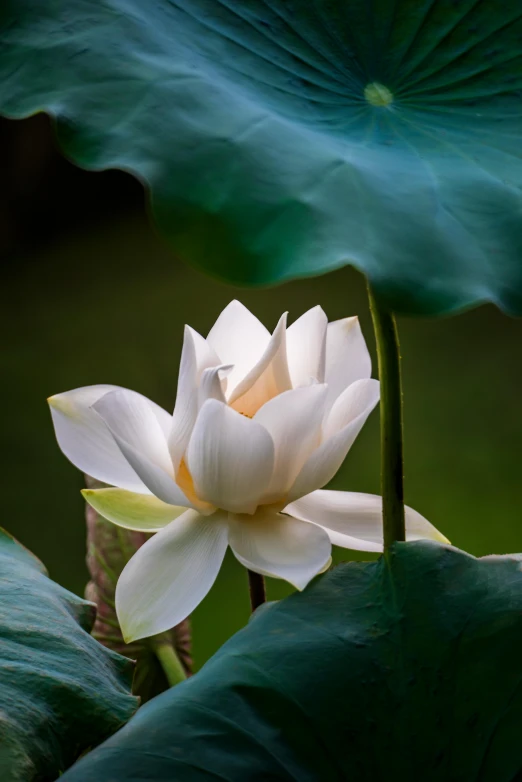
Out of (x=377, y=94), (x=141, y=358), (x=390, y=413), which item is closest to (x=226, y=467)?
(x=390, y=413)

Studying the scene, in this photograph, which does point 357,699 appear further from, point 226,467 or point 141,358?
point 141,358

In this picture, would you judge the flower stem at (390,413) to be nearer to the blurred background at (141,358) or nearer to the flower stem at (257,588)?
the flower stem at (257,588)

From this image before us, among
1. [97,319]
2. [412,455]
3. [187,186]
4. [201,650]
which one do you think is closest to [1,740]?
[187,186]

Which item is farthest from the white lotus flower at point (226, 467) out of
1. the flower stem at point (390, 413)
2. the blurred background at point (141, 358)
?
the blurred background at point (141, 358)

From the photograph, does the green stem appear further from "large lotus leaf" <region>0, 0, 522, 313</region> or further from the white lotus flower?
"large lotus leaf" <region>0, 0, 522, 313</region>

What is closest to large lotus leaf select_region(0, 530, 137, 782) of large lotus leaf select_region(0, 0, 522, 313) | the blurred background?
large lotus leaf select_region(0, 0, 522, 313)

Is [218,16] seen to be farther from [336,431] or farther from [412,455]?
[412,455]
